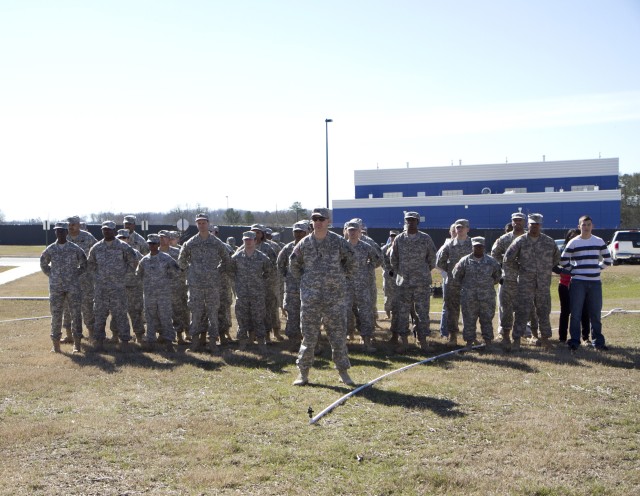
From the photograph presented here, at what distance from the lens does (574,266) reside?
34.2 ft

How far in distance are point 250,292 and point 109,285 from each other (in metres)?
2.35

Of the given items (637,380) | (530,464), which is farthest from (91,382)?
(637,380)

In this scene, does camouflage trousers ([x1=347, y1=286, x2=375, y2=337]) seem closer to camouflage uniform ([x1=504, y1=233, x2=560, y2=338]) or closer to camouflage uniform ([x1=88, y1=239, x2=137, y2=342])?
camouflage uniform ([x1=504, y1=233, x2=560, y2=338])

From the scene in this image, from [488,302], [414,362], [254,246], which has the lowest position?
[414,362]

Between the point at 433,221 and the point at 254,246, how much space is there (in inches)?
1660

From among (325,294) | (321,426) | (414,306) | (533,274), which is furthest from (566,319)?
(321,426)

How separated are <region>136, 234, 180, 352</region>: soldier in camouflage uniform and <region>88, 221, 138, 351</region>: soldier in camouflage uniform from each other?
36cm

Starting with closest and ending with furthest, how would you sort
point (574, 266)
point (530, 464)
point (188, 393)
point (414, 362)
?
point (530, 464), point (188, 393), point (414, 362), point (574, 266)

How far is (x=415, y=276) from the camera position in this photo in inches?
417

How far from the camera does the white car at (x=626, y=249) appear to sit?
31.1 meters

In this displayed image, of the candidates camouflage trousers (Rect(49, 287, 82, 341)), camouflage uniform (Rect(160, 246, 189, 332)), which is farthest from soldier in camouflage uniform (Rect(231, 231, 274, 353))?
camouflage trousers (Rect(49, 287, 82, 341))

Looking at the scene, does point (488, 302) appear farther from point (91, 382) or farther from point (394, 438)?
point (91, 382)

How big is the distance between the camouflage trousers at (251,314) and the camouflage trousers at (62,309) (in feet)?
8.65

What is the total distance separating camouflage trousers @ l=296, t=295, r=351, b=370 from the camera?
26.9ft
